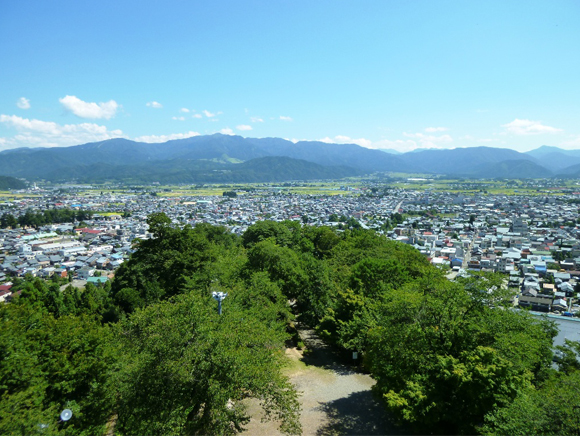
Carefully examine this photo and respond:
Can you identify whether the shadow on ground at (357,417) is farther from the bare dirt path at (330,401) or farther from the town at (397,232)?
the town at (397,232)

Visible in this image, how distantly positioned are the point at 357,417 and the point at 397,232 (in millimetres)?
40691

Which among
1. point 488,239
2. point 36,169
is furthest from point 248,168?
point 488,239

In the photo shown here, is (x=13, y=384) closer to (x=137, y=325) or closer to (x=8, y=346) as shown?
(x=8, y=346)

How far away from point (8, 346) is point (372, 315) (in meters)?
8.64

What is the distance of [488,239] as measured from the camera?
43.3m

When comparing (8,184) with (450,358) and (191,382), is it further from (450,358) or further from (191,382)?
(450,358)

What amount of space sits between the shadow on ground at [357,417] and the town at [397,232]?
7.59m

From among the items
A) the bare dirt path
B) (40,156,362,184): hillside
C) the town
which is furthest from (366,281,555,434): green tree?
(40,156,362,184): hillside

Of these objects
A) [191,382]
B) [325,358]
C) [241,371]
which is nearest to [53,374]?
[191,382]

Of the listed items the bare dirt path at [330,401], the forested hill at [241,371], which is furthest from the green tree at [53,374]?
the bare dirt path at [330,401]

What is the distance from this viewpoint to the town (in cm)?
3053

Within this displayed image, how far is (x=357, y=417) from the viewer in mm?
8164

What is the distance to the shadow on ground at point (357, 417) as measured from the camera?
757cm

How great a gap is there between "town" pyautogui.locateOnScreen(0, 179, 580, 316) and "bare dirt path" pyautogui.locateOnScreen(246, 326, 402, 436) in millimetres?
7000
